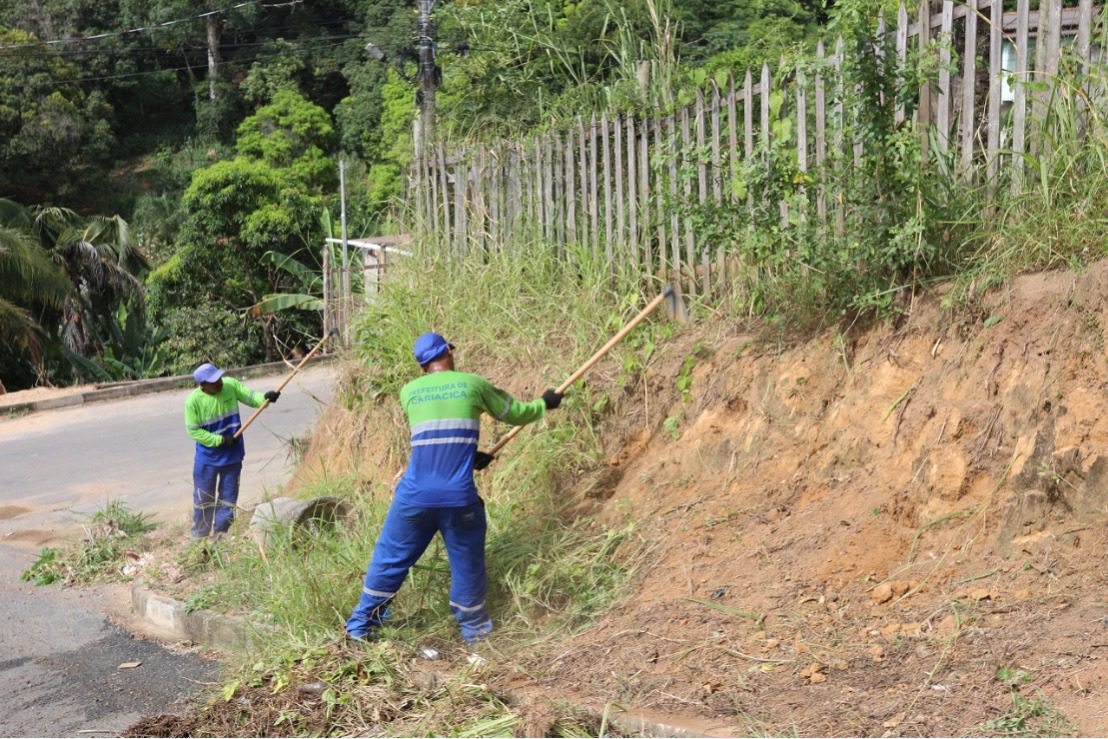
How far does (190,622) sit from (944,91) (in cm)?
522

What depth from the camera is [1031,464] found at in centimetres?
515

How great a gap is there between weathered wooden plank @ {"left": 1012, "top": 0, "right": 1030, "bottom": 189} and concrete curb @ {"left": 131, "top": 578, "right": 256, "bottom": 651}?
458 centimetres

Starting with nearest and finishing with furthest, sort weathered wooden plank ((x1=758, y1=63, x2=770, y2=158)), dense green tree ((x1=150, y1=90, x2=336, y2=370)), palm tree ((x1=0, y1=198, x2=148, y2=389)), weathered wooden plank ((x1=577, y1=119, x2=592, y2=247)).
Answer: weathered wooden plank ((x1=758, y1=63, x2=770, y2=158)), weathered wooden plank ((x1=577, y1=119, x2=592, y2=247)), palm tree ((x1=0, y1=198, x2=148, y2=389)), dense green tree ((x1=150, y1=90, x2=336, y2=370))

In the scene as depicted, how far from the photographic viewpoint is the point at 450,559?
5934 mm

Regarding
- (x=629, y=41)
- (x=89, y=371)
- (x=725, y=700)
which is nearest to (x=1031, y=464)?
(x=725, y=700)

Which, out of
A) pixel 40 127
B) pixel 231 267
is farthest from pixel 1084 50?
pixel 40 127

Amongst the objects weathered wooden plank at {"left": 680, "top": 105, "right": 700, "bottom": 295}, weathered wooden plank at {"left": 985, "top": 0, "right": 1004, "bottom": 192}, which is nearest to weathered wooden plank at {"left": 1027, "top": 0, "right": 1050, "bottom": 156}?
weathered wooden plank at {"left": 985, "top": 0, "right": 1004, "bottom": 192}

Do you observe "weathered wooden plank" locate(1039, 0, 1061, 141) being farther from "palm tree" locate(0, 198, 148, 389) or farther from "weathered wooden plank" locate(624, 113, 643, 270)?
"palm tree" locate(0, 198, 148, 389)

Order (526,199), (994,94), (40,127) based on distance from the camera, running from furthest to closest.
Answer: (40,127)
(526,199)
(994,94)

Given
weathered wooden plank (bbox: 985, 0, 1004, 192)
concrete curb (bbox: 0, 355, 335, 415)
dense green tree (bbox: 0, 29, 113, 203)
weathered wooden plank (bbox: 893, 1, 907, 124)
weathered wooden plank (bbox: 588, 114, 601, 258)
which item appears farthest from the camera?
dense green tree (bbox: 0, 29, 113, 203)

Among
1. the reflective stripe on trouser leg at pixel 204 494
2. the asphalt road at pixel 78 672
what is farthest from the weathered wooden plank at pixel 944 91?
the reflective stripe on trouser leg at pixel 204 494

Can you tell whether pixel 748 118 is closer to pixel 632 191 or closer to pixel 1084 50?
pixel 632 191

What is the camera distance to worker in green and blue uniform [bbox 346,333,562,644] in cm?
583

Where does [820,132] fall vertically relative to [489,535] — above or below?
above
